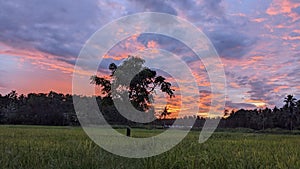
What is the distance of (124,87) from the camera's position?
20.6 meters

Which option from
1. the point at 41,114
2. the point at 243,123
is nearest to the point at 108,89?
the point at 41,114

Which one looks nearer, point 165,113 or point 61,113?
point 165,113

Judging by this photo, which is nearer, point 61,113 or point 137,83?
point 137,83

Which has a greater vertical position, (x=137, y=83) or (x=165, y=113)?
(x=137, y=83)

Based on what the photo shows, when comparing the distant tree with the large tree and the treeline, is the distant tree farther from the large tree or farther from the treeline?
the treeline

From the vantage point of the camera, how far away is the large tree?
791 inches

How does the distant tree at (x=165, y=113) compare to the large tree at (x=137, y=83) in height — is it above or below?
below

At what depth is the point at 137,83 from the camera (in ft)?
67.8

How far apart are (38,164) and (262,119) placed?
117007 mm

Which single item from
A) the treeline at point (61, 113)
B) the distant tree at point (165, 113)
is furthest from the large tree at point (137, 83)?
the treeline at point (61, 113)

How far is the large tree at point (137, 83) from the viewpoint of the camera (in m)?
20.1

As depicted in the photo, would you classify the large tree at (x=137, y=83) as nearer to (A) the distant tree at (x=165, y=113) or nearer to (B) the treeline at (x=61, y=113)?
(A) the distant tree at (x=165, y=113)

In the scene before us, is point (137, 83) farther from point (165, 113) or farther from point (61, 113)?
point (61, 113)

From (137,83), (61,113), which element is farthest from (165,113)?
(61,113)
